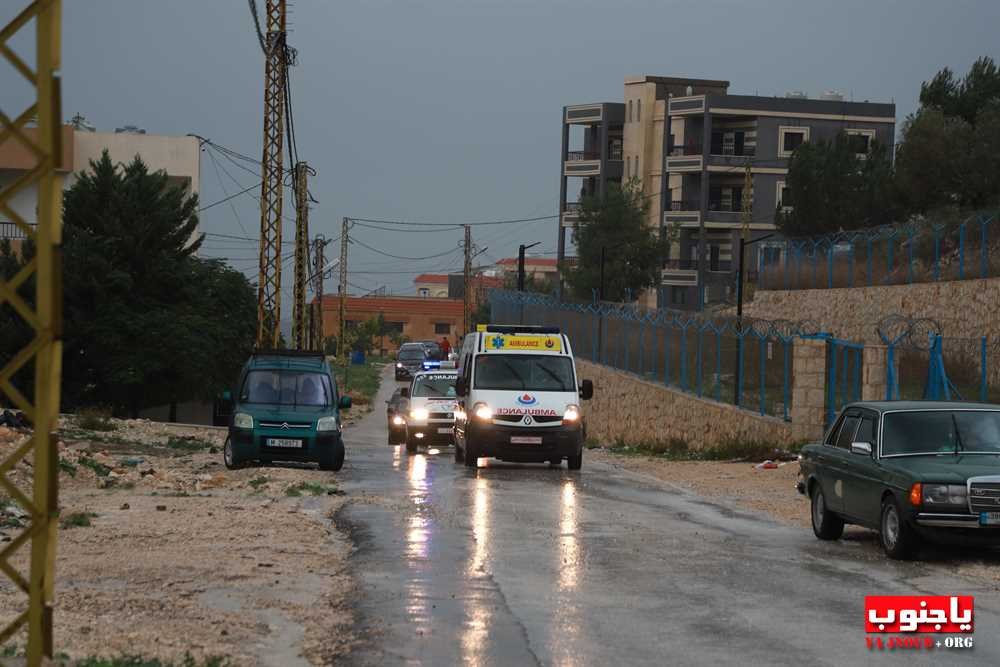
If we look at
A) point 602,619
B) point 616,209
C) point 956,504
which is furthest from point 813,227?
point 602,619

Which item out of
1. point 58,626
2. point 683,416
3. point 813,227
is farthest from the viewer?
point 813,227

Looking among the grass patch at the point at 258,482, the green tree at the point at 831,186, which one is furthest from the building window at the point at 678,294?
the grass patch at the point at 258,482

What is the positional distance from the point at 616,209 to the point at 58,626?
62.7 m

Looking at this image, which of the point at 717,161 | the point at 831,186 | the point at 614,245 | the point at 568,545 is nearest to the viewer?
the point at 568,545

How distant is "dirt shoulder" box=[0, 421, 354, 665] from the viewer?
8.57 metres

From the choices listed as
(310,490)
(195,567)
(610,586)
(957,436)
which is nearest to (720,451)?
(310,490)

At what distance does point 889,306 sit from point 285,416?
71.1 ft

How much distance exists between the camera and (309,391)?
987 inches

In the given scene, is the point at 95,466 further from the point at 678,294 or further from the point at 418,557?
the point at 678,294

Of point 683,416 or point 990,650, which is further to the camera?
point 683,416

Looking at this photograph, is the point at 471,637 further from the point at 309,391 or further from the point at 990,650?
the point at 309,391

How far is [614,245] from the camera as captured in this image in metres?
70.5

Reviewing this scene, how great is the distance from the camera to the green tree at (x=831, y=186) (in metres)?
57.2

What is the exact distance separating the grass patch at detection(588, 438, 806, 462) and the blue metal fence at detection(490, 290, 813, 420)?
0.87 m
